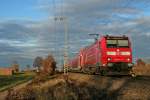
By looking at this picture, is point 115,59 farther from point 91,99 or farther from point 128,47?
point 91,99

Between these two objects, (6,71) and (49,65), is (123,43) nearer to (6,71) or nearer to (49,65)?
(49,65)

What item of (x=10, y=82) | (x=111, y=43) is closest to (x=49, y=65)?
(x=10, y=82)

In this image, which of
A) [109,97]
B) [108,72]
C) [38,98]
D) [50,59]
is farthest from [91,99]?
[50,59]

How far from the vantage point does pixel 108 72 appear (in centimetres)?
3447

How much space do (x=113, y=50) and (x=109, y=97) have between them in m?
17.6

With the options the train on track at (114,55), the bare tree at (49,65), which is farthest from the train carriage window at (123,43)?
the bare tree at (49,65)

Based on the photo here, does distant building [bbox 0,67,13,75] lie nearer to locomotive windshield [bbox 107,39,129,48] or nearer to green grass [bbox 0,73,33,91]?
green grass [bbox 0,73,33,91]

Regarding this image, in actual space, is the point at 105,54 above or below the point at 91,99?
above

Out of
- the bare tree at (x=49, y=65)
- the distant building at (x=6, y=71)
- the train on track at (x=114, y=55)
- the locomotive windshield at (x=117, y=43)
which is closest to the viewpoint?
the train on track at (x=114, y=55)

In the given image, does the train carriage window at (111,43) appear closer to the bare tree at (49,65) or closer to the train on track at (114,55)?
the train on track at (114,55)

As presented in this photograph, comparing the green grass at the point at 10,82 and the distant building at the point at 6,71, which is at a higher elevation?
the distant building at the point at 6,71

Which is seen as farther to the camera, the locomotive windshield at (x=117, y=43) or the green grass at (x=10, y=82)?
the green grass at (x=10, y=82)

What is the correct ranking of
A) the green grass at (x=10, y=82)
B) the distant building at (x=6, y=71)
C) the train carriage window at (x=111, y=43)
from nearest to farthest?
the train carriage window at (x=111, y=43) < the green grass at (x=10, y=82) < the distant building at (x=6, y=71)

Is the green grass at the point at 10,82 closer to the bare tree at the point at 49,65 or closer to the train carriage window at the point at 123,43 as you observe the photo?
the bare tree at the point at 49,65
